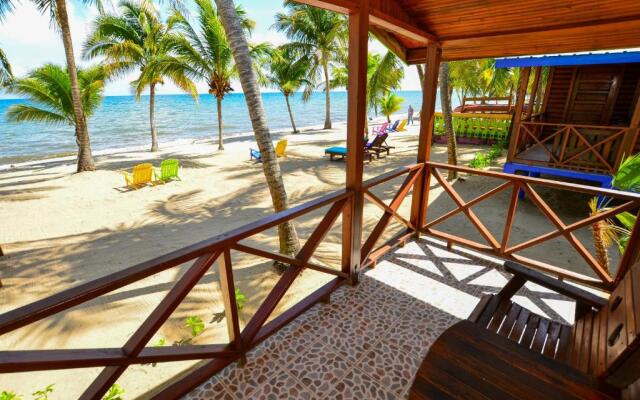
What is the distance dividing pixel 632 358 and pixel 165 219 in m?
8.32

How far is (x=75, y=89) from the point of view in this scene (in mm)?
11805

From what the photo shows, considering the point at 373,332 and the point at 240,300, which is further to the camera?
the point at 240,300

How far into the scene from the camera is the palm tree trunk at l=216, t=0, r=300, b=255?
4.23 meters

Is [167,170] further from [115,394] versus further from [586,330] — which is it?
[586,330]

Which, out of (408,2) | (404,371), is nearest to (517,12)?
(408,2)

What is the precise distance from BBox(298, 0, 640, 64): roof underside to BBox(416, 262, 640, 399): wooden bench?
2.40 m

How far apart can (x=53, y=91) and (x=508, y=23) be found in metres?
16.8

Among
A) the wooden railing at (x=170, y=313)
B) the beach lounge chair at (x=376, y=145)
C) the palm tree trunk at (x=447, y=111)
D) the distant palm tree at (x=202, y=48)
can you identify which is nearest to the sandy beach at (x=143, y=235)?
the beach lounge chair at (x=376, y=145)

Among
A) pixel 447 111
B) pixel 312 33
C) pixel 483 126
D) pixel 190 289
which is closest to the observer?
pixel 190 289

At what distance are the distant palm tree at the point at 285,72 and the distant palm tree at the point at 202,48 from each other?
4.23 meters

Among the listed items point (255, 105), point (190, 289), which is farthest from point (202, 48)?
point (190, 289)

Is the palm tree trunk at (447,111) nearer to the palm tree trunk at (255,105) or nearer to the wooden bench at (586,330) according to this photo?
the palm tree trunk at (255,105)

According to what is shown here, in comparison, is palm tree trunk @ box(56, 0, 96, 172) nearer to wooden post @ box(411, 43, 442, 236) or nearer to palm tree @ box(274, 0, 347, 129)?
palm tree @ box(274, 0, 347, 129)

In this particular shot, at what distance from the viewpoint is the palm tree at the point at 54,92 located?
12.8m
